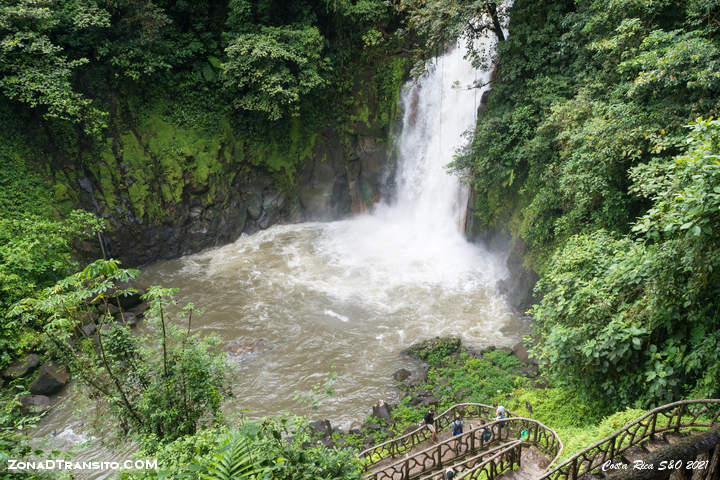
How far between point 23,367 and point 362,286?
1166 cm

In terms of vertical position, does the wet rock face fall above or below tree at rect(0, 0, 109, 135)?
below

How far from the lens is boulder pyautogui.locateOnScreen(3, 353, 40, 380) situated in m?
11.3

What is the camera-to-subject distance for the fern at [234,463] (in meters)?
4.16

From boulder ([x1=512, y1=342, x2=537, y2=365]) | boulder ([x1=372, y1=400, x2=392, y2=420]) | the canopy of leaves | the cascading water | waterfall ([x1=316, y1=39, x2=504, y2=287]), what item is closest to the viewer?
the canopy of leaves

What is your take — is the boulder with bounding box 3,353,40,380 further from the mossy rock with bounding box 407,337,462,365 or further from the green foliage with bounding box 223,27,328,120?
the green foliage with bounding box 223,27,328,120

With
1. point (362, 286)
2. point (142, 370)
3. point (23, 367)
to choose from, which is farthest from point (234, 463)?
point (362, 286)

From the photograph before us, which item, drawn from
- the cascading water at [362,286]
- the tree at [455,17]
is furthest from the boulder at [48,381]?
the tree at [455,17]

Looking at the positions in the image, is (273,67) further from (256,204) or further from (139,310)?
(139,310)

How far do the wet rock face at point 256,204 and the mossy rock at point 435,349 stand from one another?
11.9 meters

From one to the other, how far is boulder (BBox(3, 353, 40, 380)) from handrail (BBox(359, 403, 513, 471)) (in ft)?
33.9

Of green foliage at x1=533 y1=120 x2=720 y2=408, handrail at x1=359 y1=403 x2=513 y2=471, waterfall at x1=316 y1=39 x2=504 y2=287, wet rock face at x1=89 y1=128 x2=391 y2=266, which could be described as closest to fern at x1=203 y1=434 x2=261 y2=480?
handrail at x1=359 y1=403 x2=513 y2=471

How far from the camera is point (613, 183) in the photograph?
377 inches

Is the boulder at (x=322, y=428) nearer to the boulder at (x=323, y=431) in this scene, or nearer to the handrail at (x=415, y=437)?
the boulder at (x=323, y=431)

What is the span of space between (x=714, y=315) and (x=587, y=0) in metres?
9.95
